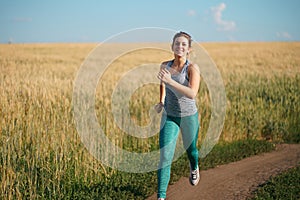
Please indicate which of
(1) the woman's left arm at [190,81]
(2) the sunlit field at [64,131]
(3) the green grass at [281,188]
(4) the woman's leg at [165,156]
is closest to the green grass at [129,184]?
(2) the sunlit field at [64,131]

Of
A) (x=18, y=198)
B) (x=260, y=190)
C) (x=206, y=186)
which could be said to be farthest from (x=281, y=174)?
(x=18, y=198)

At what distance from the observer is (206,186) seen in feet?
19.6

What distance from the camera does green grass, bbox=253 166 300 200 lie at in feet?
17.9

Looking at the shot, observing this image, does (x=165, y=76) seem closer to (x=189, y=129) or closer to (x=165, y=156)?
(x=189, y=129)

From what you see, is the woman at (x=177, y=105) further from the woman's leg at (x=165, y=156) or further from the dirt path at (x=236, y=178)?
the dirt path at (x=236, y=178)

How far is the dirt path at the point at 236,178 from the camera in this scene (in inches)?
222

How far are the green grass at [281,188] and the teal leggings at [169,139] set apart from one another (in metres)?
1.35

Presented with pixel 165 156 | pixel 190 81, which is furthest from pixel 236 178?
pixel 190 81

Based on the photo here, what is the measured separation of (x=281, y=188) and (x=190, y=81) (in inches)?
91.3

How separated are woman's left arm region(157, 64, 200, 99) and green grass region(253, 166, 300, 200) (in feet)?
6.26

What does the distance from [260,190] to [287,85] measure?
23.1 feet

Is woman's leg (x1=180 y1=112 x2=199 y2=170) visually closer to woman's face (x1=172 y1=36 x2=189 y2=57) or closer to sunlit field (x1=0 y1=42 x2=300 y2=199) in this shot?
woman's face (x1=172 y1=36 x2=189 y2=57)

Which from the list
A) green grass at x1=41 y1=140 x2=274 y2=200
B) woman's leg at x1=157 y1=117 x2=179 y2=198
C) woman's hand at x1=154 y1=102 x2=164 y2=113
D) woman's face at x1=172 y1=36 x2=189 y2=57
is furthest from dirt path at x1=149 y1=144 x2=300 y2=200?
woman's face at x1=172 y1=36 x2=189 y2=57

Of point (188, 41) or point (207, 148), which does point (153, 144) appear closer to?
point (207, 148)
